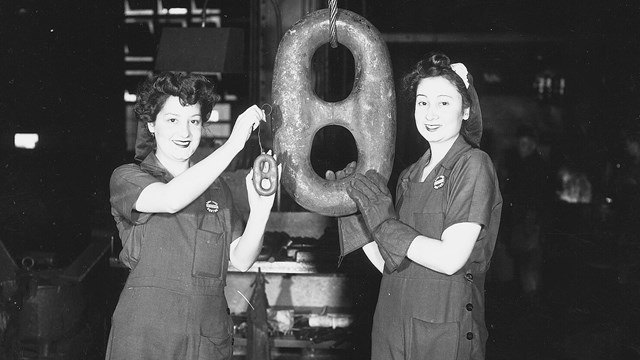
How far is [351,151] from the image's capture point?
205 inches

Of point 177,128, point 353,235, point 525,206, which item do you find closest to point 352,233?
point 353,235

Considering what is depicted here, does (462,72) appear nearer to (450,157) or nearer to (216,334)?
(450,157)

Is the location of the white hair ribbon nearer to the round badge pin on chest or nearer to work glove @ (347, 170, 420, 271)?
work glove @ (347, 170, 420, 271)

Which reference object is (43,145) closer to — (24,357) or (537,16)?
(24,357)

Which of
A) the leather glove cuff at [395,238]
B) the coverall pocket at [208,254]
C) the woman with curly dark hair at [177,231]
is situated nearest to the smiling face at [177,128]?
the woman with curly dark hair at [177,231]

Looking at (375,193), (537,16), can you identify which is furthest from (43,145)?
(537,16)

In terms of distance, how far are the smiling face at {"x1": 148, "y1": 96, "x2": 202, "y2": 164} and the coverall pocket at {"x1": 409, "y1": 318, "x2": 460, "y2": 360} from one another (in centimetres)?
101

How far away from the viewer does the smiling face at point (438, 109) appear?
2529mm

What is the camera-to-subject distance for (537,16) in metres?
5.61

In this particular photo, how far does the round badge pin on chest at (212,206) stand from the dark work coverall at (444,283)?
25.9 inches

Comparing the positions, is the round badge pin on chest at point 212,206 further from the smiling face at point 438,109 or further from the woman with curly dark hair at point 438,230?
the smiling face at point 438,109

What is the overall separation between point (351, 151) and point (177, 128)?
2749mm

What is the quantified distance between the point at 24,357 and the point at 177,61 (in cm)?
194

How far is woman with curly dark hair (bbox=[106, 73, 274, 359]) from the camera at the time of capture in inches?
95.3
